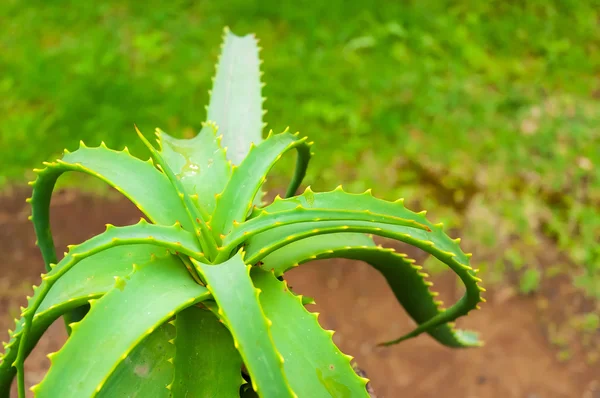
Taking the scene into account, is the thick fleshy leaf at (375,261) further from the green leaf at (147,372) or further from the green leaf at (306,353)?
the green leaf at (147,372)

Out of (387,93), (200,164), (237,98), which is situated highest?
(387,93)

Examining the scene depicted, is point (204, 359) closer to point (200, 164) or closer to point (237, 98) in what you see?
point (200, 164)

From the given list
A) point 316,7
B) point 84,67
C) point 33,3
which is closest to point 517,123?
point 316,7

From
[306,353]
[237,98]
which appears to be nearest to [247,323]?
[306,353]

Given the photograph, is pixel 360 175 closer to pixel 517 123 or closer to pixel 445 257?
pixel 517 123

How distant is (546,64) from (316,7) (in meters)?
1.36

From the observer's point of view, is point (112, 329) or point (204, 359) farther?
point (204, 359)

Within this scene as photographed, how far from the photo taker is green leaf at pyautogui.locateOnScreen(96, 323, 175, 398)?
2.87 ft

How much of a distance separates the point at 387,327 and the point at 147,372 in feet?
5.57

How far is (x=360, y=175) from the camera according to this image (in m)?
2.78

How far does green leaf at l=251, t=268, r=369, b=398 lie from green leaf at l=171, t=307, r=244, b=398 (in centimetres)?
9

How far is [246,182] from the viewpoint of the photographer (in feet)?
3.06

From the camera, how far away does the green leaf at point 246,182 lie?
0.91 m

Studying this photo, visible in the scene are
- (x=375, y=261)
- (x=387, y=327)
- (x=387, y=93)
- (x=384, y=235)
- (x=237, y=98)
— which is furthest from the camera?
(x=387, y=93)
